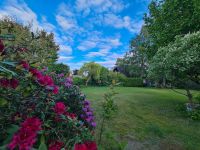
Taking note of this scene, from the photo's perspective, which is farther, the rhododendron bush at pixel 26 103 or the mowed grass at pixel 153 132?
the mowed grass at pixel 153 132

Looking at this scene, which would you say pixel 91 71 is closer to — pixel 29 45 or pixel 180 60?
Result: pixel 180 60

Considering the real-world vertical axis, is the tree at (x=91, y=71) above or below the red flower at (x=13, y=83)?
above

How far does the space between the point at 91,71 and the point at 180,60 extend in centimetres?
1550

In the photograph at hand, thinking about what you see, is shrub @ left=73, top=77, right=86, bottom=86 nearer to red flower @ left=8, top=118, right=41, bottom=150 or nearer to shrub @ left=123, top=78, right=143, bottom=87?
shrub @ left=123, top=78, right=143, bottom=87

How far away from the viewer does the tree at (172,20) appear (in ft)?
28.4

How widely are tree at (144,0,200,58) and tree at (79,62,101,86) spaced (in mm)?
11565

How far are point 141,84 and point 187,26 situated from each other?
57.4 ft

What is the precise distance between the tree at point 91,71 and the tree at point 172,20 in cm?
1157

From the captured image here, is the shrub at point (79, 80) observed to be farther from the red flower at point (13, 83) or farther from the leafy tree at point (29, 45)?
the red flower at point (13, 83)

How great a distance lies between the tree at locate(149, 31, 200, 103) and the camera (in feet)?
20.8

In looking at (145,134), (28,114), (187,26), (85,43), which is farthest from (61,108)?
(85,43)

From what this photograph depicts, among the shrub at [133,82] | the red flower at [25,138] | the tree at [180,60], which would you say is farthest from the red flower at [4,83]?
the shrub at [133,82]

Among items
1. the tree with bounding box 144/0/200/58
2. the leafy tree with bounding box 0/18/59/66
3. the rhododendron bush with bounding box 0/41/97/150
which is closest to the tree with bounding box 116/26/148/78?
the tree with bounding box 144/0/200/58

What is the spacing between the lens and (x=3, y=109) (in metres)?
1.57
